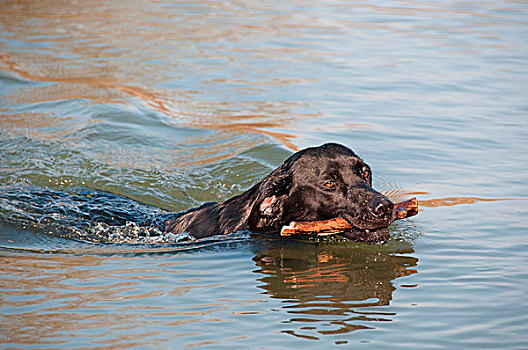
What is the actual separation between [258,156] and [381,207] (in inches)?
166

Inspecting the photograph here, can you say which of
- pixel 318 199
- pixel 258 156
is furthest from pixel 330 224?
pixel 258 156

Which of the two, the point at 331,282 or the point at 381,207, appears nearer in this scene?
the point at 331,282

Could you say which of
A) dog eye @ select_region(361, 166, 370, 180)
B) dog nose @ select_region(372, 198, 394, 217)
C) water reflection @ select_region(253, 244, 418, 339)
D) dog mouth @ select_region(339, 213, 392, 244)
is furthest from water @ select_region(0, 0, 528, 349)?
dog eye @ select_region(361, 166, 370, 180)

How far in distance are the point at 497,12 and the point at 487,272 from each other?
13.2 meters

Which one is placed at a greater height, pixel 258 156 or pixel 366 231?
pixel 366 231

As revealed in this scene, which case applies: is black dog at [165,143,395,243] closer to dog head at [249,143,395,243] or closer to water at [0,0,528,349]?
dog head at [249,143,395,243]

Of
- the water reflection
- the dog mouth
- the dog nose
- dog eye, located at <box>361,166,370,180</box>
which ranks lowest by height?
the water reflection

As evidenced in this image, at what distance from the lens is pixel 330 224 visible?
588 centimetres

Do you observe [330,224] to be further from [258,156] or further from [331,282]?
[258,156]

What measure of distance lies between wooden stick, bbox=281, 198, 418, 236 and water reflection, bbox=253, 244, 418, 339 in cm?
24

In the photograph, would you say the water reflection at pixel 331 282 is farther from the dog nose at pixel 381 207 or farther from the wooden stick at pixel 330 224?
the dog nose at pixel 381 207

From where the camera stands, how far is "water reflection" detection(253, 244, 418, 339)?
464cm

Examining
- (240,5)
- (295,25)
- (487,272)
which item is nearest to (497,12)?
(295,25)

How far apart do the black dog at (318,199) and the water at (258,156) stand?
24 cm
